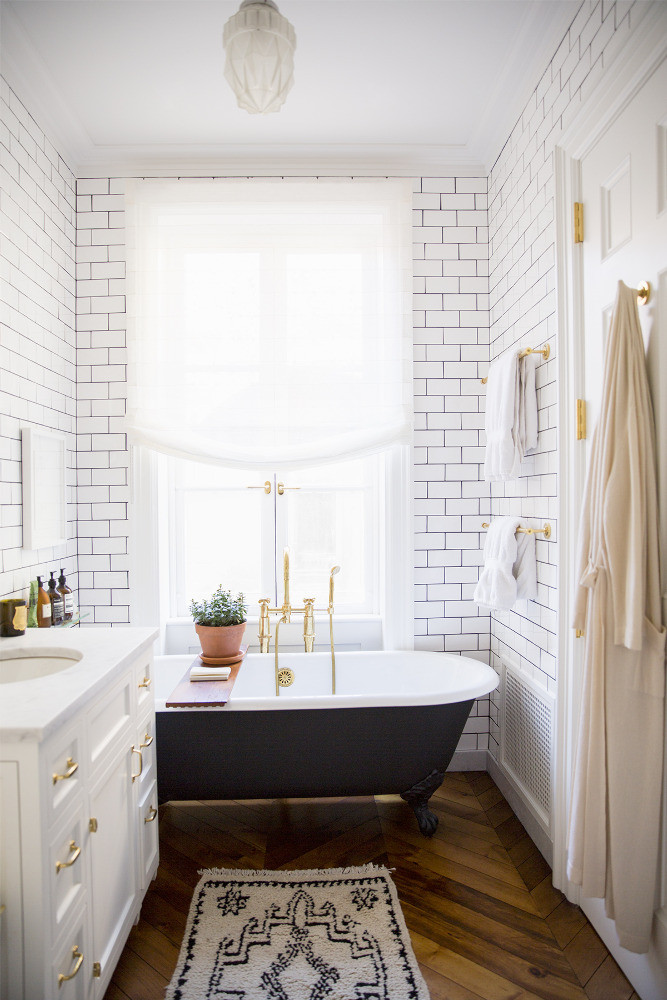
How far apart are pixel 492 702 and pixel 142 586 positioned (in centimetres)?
181

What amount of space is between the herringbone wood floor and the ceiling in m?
2.96

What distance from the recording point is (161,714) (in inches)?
82.8

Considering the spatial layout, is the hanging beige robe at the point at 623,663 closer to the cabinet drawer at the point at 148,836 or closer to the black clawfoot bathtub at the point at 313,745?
the black clawfoot bathtub at the point at 313,745

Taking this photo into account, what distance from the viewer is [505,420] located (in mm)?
2295

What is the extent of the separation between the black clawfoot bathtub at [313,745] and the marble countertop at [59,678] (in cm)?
43

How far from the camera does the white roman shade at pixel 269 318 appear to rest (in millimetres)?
2816

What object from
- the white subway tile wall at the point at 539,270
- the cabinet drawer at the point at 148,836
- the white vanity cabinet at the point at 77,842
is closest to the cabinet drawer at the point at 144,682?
the white vanity cabinet at the point at 77,842

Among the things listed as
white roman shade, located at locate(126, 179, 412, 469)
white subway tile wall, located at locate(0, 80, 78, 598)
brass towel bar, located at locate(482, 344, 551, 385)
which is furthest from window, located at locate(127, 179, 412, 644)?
brass towel bar, located at locate(482, 344, 551, 385)

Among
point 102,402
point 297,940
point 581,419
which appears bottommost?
point 297,940

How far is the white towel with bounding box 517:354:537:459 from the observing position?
7.44 feet

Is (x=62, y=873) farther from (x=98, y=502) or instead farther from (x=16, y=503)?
(x=98, y=502)

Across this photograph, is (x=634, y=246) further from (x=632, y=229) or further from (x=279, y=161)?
(x=279, y=161)

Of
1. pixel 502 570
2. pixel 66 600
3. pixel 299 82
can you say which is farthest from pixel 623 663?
pixel 299 82

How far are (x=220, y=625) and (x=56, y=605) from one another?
72 cm
